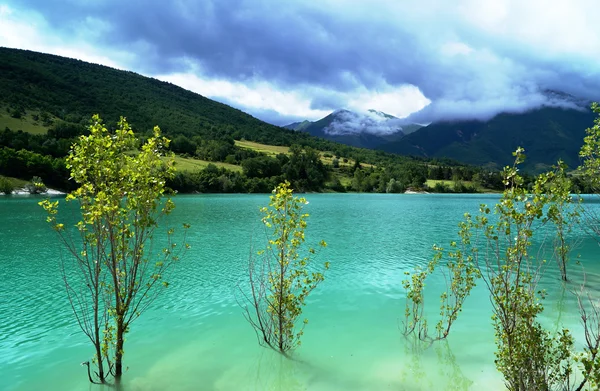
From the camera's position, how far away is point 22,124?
6516 inches

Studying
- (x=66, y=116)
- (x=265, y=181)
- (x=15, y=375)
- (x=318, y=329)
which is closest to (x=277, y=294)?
(x=318, y=329)

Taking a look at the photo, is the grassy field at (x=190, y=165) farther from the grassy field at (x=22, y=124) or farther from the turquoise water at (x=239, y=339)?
the turquoise water at (x=239, y=339)

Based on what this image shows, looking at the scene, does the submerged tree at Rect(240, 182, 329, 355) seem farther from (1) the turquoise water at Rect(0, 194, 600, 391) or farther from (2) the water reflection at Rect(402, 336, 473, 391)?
(2) the water reflection at Rect(402, 336, 473, 391)

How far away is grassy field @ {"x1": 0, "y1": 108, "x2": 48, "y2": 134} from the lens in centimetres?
15770

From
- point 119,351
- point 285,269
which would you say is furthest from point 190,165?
point 119,351

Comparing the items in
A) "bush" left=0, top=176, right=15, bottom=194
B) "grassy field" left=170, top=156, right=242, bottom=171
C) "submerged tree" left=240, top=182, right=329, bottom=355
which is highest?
"grassy field" left=170, top=156, right=242, bottom=171

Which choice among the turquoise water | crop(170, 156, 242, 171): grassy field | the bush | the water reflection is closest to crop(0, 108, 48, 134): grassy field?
the bush

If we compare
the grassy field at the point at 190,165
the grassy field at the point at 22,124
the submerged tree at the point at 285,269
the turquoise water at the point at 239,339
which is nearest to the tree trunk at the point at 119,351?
the turquoise water at the point at 239,339

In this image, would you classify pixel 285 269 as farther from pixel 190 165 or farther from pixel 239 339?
pixel 190 165

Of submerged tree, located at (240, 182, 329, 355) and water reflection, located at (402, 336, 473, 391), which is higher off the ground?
submerged tree, located at (240, 182, 329, 355)

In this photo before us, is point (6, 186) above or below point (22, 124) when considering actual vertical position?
below

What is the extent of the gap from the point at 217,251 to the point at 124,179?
25.2 m

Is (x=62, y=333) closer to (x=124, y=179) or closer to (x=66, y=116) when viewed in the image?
(x=124, y=179)

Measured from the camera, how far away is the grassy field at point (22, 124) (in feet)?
517
